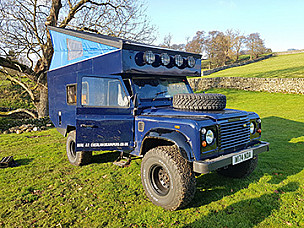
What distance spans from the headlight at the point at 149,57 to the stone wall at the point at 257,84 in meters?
20.2

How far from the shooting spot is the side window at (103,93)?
4.56m

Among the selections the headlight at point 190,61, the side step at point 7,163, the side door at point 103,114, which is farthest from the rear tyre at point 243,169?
the side step at point 7,163

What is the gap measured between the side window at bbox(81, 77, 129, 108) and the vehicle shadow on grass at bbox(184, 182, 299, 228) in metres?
2.60

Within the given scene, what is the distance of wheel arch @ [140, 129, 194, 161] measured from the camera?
340 centimetres

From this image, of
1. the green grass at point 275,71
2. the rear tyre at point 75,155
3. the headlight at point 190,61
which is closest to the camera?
the headlight at point 190,61

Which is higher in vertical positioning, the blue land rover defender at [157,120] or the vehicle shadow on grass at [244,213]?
the blue land rover defender at [157,120]

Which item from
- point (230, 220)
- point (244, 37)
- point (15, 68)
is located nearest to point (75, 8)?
point (15, 68)

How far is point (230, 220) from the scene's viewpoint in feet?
11.1

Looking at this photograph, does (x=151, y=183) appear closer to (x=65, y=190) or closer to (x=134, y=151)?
(x=134, y=151)

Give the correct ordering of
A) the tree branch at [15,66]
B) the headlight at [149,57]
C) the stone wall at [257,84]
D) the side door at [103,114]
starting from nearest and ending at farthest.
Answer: the side door at [103,114], the headlight at [149,57], the tree branch at [15,66], the stone wall at [257,84]

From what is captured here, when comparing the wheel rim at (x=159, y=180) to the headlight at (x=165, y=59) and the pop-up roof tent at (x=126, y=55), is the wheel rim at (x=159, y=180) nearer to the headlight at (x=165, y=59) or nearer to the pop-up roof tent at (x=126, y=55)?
the pop-up roof tent at (x=126, y=55)

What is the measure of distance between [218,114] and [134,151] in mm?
1902

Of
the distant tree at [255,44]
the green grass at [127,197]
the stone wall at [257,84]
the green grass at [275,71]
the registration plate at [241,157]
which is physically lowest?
the green grass at [127,197]

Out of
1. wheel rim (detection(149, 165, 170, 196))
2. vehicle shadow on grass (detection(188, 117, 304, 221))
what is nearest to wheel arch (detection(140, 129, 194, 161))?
wheel rim (detection(149, 165, 170, 196))
